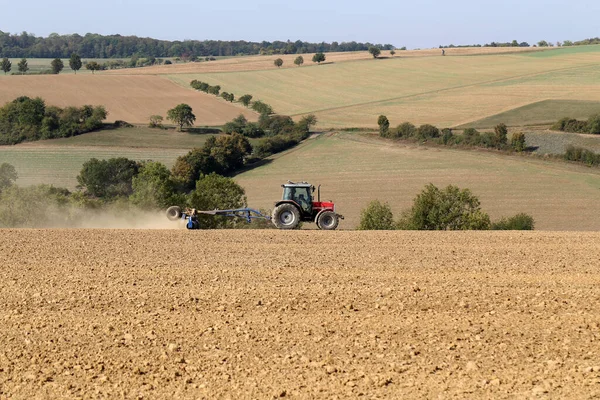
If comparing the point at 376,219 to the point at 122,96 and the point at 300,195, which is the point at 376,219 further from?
the point at 122,96

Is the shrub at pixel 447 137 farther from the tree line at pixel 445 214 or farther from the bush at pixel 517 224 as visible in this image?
the tree line at pixel 445 214

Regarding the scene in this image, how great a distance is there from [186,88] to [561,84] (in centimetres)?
3798

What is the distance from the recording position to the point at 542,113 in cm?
6341

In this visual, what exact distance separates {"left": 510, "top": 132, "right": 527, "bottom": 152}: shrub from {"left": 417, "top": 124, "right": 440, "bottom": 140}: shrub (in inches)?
268

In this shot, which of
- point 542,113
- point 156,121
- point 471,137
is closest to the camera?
point 471,137

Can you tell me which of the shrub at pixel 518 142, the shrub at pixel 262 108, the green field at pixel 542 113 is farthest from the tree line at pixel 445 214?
the shrub at pixel 262 108

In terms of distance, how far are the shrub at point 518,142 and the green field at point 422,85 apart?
10717 mm

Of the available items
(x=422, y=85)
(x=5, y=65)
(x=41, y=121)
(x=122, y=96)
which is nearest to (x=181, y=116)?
(x=41, y=121)

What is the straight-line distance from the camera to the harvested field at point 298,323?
347 inches

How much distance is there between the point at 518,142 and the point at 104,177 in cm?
2615

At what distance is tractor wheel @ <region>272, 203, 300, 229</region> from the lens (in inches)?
883

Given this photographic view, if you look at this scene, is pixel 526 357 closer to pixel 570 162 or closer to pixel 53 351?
pixel 53 351

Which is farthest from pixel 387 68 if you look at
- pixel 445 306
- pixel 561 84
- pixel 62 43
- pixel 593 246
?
pixel 445 306

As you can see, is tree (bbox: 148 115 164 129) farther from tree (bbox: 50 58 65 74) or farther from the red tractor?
the red tractor
